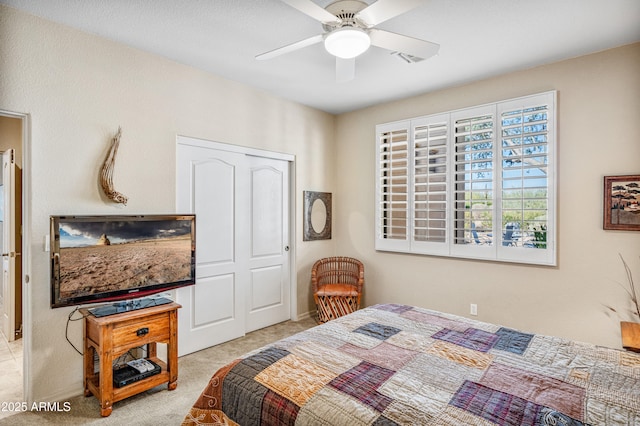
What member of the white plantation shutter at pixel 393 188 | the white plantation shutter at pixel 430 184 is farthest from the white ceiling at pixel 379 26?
the white plantation shutter at pixel 393 188

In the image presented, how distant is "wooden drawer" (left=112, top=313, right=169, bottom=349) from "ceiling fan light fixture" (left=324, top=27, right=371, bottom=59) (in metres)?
2.30

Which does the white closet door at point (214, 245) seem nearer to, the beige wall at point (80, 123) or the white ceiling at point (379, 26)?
the beige wall at point (80, 123)

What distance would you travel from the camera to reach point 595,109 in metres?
2.98

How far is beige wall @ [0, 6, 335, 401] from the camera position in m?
2.42

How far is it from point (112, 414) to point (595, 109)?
449 centimetres

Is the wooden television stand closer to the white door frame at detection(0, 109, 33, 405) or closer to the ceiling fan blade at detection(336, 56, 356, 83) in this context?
the white door frame at detection(0, 109, 33, 405)

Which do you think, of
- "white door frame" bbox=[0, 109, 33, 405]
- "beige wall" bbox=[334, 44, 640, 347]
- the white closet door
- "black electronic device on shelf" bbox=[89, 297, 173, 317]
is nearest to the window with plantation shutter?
"beige wall" bbox=[334, 44, 640, 347]

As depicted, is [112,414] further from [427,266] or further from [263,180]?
[427,266]

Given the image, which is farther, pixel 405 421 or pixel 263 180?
pixel 263 180

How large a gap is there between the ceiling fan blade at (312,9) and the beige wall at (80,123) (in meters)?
1.82

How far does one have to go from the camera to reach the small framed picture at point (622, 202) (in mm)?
2791

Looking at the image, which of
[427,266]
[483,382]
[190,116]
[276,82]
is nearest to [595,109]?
[427,266]

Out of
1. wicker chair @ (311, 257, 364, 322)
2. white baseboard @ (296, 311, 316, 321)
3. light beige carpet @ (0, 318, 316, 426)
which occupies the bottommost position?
light beige carpet @ (0, 318, 316, 426)

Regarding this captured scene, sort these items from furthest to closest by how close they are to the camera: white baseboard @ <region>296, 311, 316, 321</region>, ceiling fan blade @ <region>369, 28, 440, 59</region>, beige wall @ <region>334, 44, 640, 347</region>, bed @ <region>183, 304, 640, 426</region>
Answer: white baseboard @ <region>296, 311, 316, 321</region> → beige wall @ <region>334, 44, 640, 347</region> → ceiling fan blade @ <region>369, 28, 440, 59</region> → bed @ <region>183, 304, 640, 426</region>
